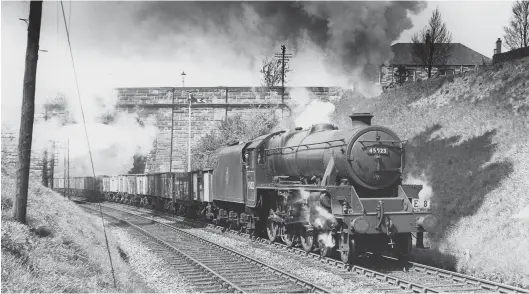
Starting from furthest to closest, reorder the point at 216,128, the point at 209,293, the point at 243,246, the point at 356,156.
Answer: the point at 216,128 < the point at 243,246 < the point at 356,156 < the point at 209,293

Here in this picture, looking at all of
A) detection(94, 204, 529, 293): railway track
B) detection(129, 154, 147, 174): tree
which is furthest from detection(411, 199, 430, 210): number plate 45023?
detection(129, 154, 147, 174): tree

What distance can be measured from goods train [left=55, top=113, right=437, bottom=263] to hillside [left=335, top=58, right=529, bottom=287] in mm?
1777

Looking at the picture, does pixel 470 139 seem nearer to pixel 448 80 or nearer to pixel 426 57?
pixel 448 80

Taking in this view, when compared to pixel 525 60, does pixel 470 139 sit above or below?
below

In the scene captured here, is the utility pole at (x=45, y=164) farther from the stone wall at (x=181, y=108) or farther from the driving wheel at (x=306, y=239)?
the driving wheel at (x=306, y=239)

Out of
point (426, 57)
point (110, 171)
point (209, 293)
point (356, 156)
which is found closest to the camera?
point (209, 293)

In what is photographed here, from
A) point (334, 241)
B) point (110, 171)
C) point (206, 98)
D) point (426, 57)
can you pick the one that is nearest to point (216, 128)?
point (206, 98)

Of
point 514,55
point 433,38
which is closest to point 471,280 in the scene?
point 514,55

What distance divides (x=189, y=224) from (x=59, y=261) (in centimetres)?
1229

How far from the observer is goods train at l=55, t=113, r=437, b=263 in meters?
10.4

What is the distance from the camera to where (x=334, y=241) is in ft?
35.9

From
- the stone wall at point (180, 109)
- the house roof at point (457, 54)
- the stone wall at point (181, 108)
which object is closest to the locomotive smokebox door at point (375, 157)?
the stone wall at point (180, 109)

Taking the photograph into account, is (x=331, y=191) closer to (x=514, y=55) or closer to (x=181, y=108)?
(x=514, y=55)

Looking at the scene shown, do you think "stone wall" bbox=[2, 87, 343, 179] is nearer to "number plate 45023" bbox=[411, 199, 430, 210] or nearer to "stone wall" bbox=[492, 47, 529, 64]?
"stone wall" bbox=[492, 47, 529, 64]
